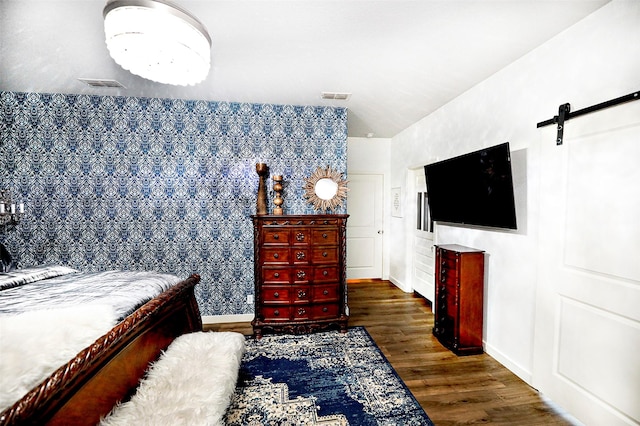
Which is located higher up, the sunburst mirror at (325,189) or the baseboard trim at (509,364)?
the sunburst mirror at (325,189)

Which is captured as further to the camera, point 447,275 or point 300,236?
point 300,236

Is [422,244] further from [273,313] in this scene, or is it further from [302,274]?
[273,313]

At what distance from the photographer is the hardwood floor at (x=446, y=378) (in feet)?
6.63

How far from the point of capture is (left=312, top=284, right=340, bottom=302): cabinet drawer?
3.29m

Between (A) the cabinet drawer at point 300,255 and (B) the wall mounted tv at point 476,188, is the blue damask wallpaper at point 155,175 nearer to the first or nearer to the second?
(A) the cabinet drawer at point 300,255

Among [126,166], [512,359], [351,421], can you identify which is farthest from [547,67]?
[126,166]

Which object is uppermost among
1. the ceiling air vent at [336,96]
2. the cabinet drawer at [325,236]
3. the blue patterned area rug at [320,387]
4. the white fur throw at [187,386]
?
the ceiling air vent at [336,96]

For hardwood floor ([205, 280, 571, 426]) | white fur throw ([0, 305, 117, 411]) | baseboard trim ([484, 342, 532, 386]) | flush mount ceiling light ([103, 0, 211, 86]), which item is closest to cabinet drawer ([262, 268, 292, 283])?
hardwood floor ([205, 280, 571, 426])

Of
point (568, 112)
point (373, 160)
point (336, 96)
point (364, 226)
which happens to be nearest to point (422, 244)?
point (364, 226)

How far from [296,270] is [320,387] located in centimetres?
121

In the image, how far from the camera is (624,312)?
1682 millimetres

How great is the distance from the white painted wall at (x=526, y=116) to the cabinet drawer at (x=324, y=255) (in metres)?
1.45

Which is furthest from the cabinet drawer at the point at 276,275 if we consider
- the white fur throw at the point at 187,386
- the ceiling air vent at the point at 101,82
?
the ceiling air vent at the point at 101,82

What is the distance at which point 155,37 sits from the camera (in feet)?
4.07
